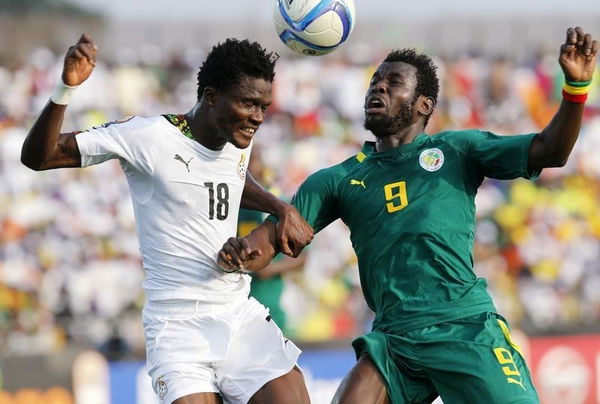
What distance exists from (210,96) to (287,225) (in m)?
0.84

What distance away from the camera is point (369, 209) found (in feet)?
19.4

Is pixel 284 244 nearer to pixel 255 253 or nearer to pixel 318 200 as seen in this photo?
pixel 255 253

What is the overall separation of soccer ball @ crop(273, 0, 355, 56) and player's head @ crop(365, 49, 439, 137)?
14.8 inches

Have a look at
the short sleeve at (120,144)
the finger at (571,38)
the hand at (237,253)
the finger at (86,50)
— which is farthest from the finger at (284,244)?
the finger at (571,38)

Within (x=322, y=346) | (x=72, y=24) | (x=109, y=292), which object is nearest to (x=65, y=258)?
(x=109, y=292)

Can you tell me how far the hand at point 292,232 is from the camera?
574 cm

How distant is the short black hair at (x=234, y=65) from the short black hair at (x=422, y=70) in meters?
0.82

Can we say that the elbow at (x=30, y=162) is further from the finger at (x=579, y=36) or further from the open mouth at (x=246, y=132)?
the finger at (x=579, y=36)

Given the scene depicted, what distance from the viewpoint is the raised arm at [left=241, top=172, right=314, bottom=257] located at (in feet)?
18.9

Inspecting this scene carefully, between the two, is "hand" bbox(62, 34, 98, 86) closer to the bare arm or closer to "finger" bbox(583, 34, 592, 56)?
the bare arm

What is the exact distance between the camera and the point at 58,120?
527 cm

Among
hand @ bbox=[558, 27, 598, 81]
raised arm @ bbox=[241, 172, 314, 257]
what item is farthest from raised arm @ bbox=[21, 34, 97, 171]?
hand @ bbox=[558, 27, 598, 81]

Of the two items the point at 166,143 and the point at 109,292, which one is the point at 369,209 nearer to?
the point at 166,143

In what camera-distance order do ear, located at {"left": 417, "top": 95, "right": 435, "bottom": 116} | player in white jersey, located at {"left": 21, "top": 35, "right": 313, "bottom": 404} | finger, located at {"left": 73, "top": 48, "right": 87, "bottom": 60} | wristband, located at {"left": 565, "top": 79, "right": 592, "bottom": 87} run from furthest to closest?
ear, located at {"left": 417, "top": 95, "right": 435, "bottom": 116} → player in white jersey, located at {"left": 21, "top": 35, "right": 313, "bottom": 404} → wristband, located at {"left": 565, "top": 79, "right": 592, "bottom": 87} → finger, located at {"left": 73, "top": 48, "right": 87, "bottom": 60}
